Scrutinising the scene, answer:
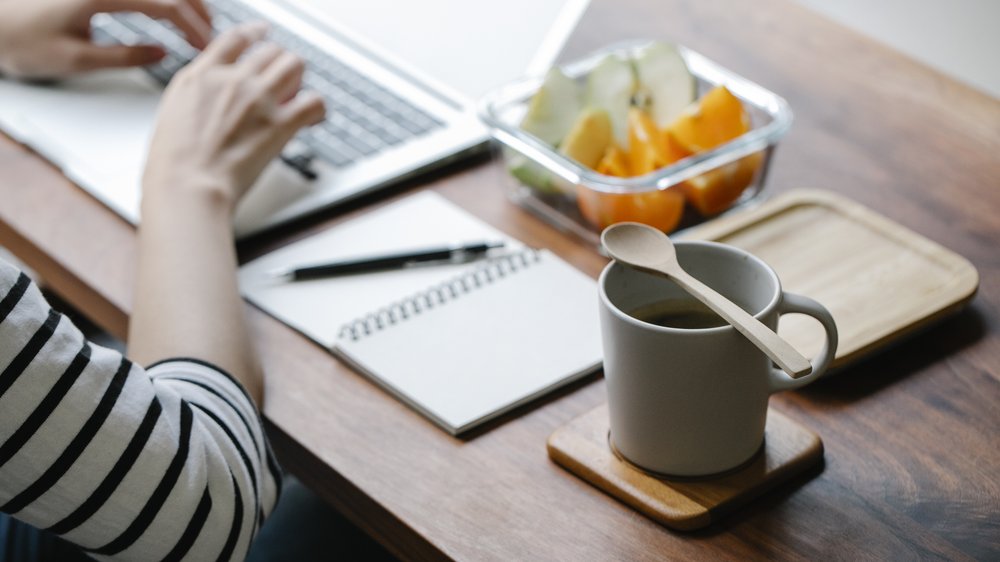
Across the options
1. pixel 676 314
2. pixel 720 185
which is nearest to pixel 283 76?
pixel 720 185

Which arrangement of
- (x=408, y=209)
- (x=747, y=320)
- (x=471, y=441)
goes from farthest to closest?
1. (x=408, y=209)
2. (x=471, y=441)
3. (x=747, y=320)

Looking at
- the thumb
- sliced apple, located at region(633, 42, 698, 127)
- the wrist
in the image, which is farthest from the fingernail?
sliced apple, located at region(633, 42, 698, 127)

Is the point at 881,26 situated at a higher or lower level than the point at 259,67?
lower

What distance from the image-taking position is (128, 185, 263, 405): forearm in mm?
694

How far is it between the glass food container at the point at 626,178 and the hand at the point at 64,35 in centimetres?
36

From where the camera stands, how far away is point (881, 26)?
1.32 meters

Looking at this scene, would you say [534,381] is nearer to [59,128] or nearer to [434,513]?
[434,513]

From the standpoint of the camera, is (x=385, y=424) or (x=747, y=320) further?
(x=385, y=424)

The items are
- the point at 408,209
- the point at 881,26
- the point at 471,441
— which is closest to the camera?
the point at 471,441

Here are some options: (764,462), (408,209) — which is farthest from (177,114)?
(764,462)

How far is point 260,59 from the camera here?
96cm

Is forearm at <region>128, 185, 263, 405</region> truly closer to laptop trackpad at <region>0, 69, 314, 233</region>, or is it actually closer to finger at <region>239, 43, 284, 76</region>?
laptop trackpad at <region>0, 69, 314, 233</region>

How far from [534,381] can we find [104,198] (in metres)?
0.42

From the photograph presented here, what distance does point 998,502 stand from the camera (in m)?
0.59
